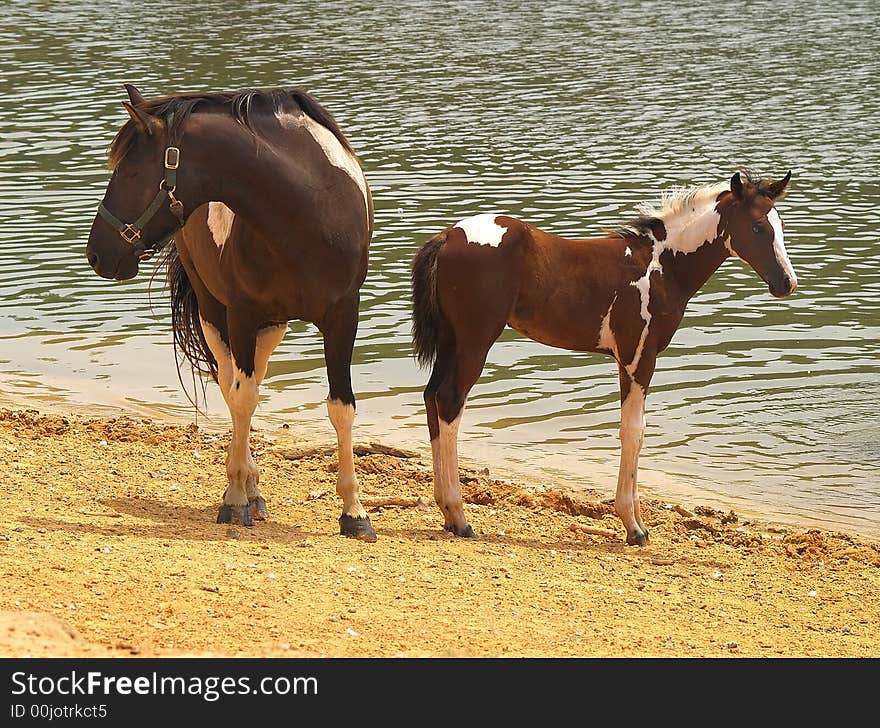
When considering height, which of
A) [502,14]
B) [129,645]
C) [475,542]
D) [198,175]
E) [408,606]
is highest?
[198,175]

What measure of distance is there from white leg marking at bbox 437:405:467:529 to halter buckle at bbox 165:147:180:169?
2131 millimetres

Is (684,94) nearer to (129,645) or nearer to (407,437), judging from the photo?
(407,437)

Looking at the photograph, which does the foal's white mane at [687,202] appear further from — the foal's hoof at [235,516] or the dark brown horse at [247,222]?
the foal's hoof at [235,516]

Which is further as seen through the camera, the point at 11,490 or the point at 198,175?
the point at 11,490

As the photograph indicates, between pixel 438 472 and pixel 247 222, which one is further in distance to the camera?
pixel 438 472

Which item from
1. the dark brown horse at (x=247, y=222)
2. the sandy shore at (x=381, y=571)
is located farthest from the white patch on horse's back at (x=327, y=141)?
the sandy shore at (x=381, y=571)

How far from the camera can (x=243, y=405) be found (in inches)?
316

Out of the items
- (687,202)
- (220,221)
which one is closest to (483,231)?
(687,202)

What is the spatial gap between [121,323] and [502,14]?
1219 inches

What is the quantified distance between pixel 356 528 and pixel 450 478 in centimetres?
68

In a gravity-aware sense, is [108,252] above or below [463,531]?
above

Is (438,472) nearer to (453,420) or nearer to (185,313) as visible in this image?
(453,420)

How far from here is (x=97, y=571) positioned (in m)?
6.54

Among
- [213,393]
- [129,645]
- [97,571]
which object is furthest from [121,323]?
[129,645]
